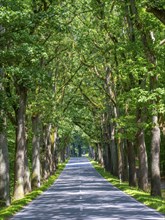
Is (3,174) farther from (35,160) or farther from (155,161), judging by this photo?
(35,160)

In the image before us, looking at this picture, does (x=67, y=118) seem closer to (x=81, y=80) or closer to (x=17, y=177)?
(x=81, y=80)

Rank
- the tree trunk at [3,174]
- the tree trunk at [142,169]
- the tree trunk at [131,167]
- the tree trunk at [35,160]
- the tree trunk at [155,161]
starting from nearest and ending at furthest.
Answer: the tree trunk at [3,174] < the tree trunk at [155,161] < the tree trunk at [142,169] < the tree trunk at [131,167] < the tree trunk at [35,160]

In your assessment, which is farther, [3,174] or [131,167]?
[131,167]

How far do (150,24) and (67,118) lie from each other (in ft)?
110

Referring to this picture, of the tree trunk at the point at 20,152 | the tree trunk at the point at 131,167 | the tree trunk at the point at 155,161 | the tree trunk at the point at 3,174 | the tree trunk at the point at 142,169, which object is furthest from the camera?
the tree trunk at the point at 131,167

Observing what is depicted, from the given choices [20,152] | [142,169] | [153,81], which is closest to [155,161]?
[153,81]

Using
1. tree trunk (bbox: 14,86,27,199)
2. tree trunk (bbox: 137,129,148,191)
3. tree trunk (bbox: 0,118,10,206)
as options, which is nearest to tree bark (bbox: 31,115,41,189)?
tree trunk (bbox: 14,86,27,199)

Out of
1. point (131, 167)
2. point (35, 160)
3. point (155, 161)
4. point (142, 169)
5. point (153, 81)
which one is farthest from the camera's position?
point (35, 160)

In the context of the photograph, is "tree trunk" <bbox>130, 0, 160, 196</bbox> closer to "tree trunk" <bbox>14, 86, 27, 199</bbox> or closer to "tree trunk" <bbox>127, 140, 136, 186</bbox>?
"tree trunk" <bbox>14, 86, 27, 199</bbox>

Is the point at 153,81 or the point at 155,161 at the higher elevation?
the point at 153,81

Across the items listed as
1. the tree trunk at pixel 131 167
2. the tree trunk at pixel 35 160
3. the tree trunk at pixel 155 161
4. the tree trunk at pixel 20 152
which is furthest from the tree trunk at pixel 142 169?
the tree trunk at pixel 35 160

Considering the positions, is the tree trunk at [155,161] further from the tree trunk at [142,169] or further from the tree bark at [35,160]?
the tree bark at [35,160]

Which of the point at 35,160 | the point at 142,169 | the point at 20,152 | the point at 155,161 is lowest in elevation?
the point at 142,169

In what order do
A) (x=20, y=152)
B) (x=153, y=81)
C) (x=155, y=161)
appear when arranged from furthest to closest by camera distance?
(x=20, y=152), (x=155, y=161), (x=153, y=81)
